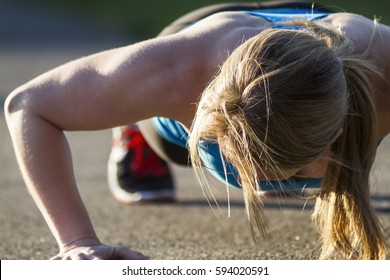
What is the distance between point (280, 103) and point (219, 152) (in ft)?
1.11

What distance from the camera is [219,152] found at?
2.18m

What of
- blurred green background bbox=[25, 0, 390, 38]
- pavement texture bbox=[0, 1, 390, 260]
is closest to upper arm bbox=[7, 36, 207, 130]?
pavement texture bbox=[0, 1, 390, 260]

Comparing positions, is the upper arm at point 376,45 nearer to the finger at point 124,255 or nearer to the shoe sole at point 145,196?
the finger at point 124,255

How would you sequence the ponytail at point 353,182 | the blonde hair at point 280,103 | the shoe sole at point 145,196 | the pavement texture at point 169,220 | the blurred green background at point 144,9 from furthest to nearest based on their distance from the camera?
the blurred green background at point 144,9
the shoe sole at point 145,196
the pavement texture at point 169,220
the ponytail at point 353,182
the blonde hair at point 280,103

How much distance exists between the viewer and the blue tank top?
7.06 feet

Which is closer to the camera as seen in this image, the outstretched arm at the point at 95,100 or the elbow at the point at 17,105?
the outstretched arm at the point at 95,100

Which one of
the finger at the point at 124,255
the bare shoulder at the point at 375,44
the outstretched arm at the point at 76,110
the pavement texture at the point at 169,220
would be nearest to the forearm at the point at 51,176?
the outstretched arm at the point at 76,110

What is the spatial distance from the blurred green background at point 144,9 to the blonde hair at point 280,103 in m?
8.32

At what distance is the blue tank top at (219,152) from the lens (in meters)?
2.15

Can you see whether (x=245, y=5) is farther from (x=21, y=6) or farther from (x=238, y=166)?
(x=21, y=6)

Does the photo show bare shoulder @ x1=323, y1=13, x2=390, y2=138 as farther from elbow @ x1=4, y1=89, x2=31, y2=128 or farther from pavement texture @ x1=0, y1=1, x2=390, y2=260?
elbow @ x1=4, y1=89, x2=31, y2=128

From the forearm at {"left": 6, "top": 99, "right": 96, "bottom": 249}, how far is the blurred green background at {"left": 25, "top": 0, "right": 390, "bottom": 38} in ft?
26.6

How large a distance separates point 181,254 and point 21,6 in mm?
10435
